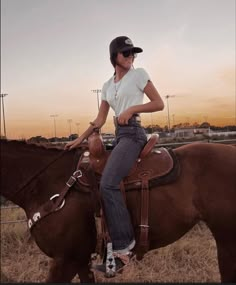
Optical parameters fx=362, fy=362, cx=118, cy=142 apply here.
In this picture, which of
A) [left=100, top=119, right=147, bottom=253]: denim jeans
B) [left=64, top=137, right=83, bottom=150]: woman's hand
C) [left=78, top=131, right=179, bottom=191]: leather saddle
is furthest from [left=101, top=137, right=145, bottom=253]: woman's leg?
[left=64, top=137, right=83, bottom=150]: woman's hand

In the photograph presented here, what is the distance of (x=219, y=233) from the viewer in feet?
10.9

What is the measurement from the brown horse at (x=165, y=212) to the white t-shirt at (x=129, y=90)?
2.41ft

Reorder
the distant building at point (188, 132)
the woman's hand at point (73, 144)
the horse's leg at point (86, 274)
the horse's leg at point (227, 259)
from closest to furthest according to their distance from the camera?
the horse's leg at point (227, 259) < the horse's leg at point (86, 274) < the woman's hand at point (73, 144) < the distant building at point (188, 132)

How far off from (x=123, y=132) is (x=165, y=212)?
0.82 meters

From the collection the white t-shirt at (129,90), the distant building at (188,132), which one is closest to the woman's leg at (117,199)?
the white t-shirt at (129,90)

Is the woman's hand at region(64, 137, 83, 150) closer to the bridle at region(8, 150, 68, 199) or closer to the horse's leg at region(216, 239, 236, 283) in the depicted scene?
the bridle at region(8, 150, 68, 199)

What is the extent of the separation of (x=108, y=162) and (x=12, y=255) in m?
3.43

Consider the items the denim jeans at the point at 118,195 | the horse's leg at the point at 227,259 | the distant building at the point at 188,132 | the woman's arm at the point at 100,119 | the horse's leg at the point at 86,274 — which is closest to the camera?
the denim jeans at the point at 118,195

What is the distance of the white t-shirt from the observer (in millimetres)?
3215

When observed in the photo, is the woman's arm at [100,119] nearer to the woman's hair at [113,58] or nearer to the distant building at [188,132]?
the woman's hair at [113,58]

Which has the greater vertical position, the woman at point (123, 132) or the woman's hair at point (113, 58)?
the woman's hair at point (113, 58)

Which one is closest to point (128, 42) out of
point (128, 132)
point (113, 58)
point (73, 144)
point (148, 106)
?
point (113, 58)

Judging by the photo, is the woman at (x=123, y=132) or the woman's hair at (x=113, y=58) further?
the woman's hair at (x=113, y=58)

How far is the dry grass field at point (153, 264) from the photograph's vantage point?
4.79 meters
